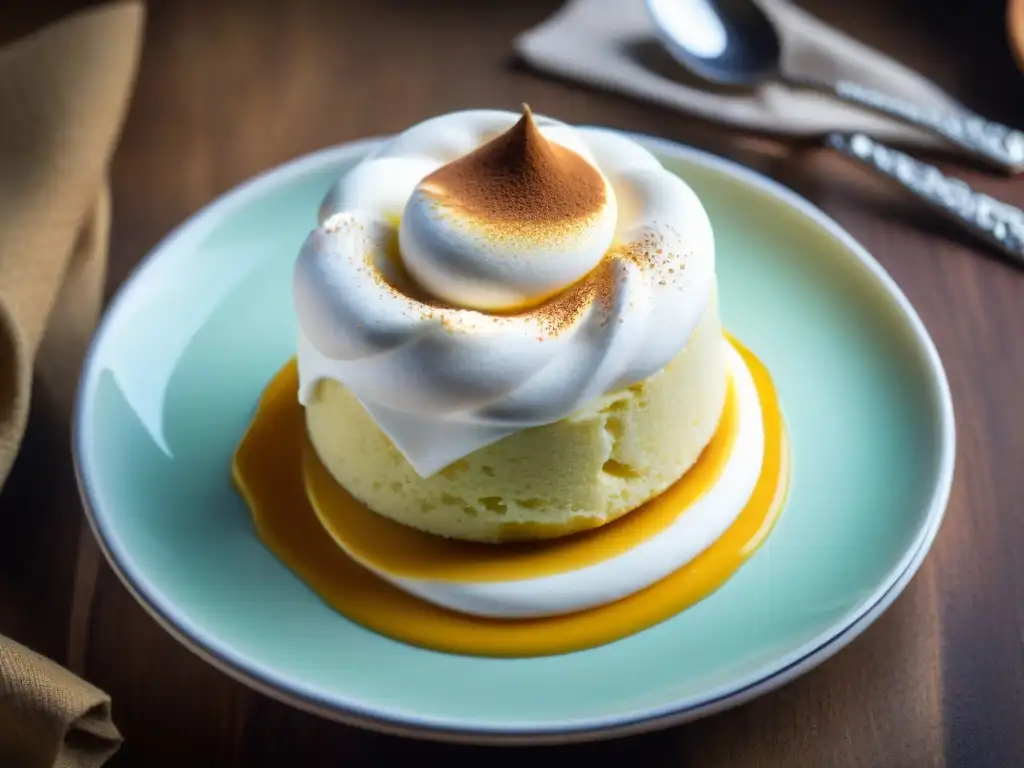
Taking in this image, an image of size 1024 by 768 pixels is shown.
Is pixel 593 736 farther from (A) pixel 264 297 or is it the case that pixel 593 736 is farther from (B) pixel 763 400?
(A) pixel 264 297

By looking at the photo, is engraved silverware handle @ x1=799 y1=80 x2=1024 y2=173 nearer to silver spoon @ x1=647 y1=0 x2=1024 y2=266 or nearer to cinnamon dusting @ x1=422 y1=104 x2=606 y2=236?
silver spoon @ x1=647 y1=0 x2=1024 y2=266

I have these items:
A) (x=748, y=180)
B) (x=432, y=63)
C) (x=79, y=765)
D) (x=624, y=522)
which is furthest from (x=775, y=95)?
(x=79, y=765)

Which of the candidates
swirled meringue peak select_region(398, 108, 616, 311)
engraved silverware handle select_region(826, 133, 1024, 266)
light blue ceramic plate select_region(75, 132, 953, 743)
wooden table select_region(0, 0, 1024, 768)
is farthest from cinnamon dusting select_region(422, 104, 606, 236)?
engraved silverware handle select_region(826, 133, 1024, 266)

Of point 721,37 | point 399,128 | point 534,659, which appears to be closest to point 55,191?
point 399,128

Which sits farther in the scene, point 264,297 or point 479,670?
point 264,297

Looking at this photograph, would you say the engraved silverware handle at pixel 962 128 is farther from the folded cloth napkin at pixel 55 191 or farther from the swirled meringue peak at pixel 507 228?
the folded cloth napkin at pixel 55 191

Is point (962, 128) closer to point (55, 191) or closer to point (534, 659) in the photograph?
point (534, 659)
